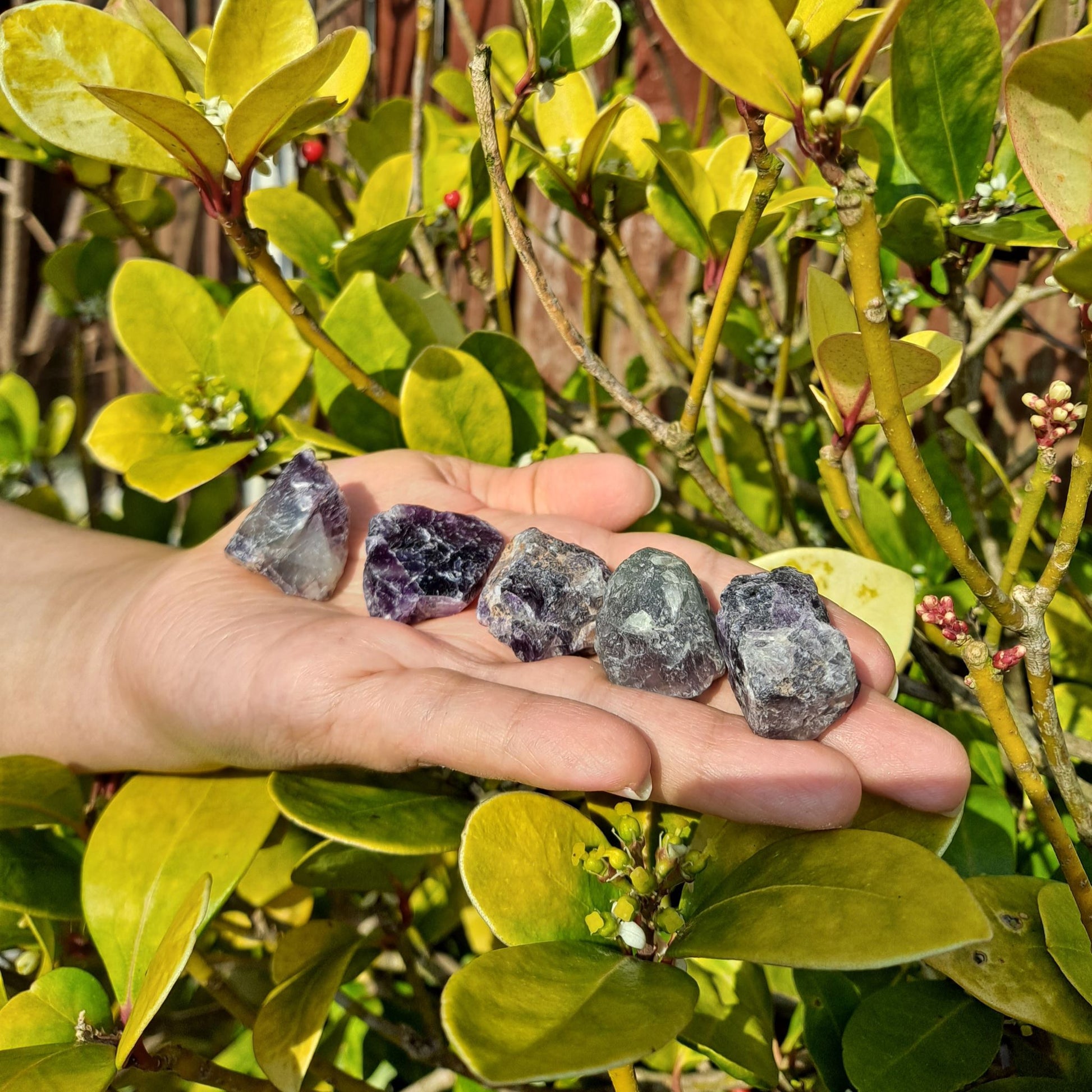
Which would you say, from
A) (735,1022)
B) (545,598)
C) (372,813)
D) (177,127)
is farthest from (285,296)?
(735,1022)

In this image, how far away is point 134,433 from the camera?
123cm

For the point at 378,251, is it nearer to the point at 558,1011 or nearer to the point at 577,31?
the point at 577,31

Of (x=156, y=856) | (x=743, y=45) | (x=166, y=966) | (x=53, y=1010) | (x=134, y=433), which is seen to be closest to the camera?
(x=743, y=45)

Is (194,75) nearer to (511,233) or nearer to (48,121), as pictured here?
(48,121)

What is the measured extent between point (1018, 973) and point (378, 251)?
3.62 feet

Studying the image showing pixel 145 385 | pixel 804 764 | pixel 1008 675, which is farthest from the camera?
pixel 145 385

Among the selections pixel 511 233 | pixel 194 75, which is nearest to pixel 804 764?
pixel 511 233

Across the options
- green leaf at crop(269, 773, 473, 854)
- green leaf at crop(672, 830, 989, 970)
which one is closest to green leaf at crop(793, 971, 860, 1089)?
green leaf at crop(672, 830, 989, 970)

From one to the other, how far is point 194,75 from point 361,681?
74cm

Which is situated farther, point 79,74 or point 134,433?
point 134,433

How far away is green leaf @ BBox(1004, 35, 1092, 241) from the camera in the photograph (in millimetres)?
576

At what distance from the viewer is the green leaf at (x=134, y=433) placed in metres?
1.20

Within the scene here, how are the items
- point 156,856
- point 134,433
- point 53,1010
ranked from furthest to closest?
point 134,433 → point 156,856 → point 53,1010

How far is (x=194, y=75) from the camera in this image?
42.3 inches
